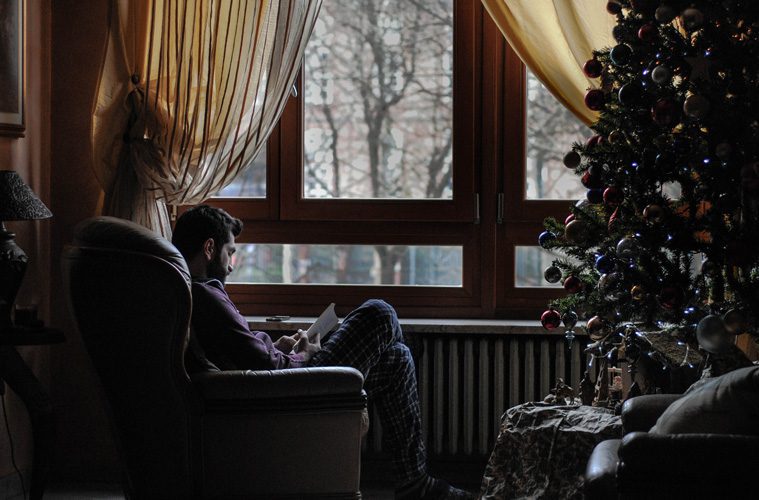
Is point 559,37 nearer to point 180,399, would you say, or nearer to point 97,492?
→ point 180,399

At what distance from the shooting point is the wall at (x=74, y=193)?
12.3 ft

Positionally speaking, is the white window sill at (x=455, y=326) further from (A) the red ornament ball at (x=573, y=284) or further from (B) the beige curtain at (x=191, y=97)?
(A) the red ornament ball at (x=573, y=284)

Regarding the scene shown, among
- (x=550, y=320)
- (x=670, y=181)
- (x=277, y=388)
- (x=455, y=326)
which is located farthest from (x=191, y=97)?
(x=670, y=181)

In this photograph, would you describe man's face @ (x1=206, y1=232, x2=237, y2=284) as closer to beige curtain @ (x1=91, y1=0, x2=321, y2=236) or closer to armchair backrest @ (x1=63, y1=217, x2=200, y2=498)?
armchair backrest @ (x1=63, y1=217, x2=200, y2=498)

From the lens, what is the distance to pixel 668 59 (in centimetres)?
249

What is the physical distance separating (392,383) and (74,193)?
4.90ft

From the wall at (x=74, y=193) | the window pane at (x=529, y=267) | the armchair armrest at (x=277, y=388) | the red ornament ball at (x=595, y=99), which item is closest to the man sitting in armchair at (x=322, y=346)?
the armchair armrest at (x=277, y=388)

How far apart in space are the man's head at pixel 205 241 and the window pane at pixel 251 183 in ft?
2.80

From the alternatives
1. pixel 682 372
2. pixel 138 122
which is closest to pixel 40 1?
pixel 138 122

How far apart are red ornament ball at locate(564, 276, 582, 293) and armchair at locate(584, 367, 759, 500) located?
30.5 inches

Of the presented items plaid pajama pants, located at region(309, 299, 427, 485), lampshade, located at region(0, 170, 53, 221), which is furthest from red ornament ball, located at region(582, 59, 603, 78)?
lampshade, located at region(0, 170, 53, 221)

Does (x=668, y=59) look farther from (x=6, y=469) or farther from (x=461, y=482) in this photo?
(x=6, y=469)

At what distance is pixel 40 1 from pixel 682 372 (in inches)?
105

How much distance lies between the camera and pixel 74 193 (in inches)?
149
